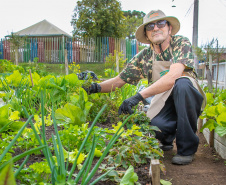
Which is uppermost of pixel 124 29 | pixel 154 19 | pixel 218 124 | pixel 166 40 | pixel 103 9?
pixel 103 9

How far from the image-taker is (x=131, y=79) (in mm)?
3016

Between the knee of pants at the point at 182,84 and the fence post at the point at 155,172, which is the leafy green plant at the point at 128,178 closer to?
the fence post at the point at 155,172

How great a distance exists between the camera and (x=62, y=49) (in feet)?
58.0

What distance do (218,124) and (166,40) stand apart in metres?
1.09

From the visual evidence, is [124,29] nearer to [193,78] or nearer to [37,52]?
[37,52]

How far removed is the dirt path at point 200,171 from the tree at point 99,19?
18.8 m

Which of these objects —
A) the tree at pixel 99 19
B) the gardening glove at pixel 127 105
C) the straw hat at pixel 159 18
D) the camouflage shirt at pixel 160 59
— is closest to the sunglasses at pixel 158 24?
the straw hat at pixel 159 18

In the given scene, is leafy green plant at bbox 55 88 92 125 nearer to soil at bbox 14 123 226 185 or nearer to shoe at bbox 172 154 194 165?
soil at bbox 14 123 226 185

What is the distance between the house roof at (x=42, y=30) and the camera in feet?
72.0

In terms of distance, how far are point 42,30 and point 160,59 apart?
21350 millimetres

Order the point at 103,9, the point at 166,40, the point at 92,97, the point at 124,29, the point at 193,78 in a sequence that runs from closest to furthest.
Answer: the point at 92,97
the point at 193,78
the point at 166,40
the point at 103,9
the point at 124,29

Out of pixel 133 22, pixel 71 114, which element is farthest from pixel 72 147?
pixel 133 22

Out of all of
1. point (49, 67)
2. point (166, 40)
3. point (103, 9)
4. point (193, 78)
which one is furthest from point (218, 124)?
point (103, 9)

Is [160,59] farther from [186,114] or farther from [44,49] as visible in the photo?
[44,49]
